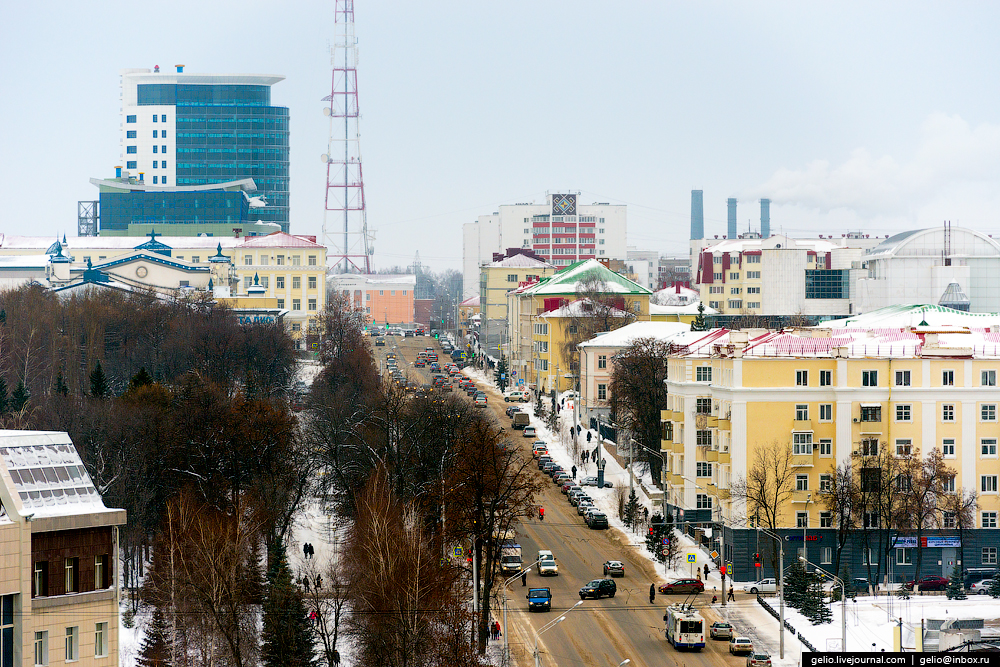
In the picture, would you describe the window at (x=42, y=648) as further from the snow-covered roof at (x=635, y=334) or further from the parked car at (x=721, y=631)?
the snow-covered roof at (x=635, y=334)

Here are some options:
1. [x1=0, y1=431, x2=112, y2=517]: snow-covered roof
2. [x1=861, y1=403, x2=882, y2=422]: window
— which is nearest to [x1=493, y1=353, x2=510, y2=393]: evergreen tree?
[x1=861, y1=403, x2=882, y2=422]: window

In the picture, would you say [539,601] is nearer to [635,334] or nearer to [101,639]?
[101,639]

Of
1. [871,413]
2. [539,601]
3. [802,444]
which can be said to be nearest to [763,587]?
[802,444]

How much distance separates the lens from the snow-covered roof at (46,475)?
1548 inches

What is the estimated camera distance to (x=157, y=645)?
51.9m

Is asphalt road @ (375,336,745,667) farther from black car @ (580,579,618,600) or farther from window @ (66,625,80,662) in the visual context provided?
window @ (66,625,80,662)

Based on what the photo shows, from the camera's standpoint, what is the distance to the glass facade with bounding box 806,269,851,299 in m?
195

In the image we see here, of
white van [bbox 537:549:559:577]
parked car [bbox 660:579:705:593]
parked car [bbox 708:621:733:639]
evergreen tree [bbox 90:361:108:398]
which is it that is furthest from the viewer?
evergreen tree [bbox 90:361:108:398]

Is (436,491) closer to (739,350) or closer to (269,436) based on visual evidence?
(269,436)

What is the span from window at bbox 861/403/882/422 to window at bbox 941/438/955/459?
3397 millimetres

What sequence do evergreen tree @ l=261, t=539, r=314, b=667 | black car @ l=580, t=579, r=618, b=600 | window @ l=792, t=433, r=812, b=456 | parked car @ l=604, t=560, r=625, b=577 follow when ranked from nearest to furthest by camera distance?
1. evergreen tree @ l=261, t=539, r=314, b=667
2. black car @ l=580, t=579, r=618, b=600
3. parked car @ l=604, t=560, r=625, b=577
4. window @ l=792, t=433, r=812, b=456

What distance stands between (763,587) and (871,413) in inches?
440

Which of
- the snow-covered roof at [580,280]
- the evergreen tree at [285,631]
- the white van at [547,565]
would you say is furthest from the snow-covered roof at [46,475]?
the snow-covered roof at [580,280]

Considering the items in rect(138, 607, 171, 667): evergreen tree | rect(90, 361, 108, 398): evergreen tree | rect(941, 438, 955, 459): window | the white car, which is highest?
rect(90, 361, 108, 398): evergreen tree
